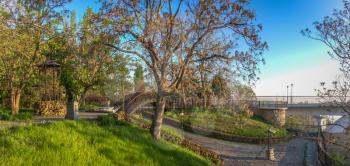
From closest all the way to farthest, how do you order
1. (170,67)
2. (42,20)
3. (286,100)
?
(170,67) → (42,20) → (286,100)

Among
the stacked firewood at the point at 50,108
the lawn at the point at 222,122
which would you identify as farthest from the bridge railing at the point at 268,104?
the stacked firewood at the point at 50,108

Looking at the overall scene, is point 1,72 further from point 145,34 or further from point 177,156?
point 177,156

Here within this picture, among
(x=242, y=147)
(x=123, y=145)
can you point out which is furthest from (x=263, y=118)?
(x=123, y=145)

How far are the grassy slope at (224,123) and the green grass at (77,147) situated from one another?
43.9ft

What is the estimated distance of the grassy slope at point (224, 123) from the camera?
23.0 m

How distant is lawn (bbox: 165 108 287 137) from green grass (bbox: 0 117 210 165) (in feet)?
43.9

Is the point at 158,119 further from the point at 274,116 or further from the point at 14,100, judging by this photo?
the point at 274,116

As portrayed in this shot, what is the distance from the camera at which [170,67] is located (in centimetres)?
1189

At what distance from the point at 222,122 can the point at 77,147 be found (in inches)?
738

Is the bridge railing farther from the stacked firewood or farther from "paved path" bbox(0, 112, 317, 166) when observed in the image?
the stacked firewood

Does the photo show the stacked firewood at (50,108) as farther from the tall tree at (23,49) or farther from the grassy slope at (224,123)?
Answer: the grassy slope at (224,123)

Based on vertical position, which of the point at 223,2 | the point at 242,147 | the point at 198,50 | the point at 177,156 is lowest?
the point at 242,147

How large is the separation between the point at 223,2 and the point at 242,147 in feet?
37.6

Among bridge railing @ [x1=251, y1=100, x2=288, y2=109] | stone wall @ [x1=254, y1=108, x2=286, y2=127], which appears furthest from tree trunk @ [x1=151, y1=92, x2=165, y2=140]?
bridge railing @ [x1=251, y1=100, x2=288, y2=109]
